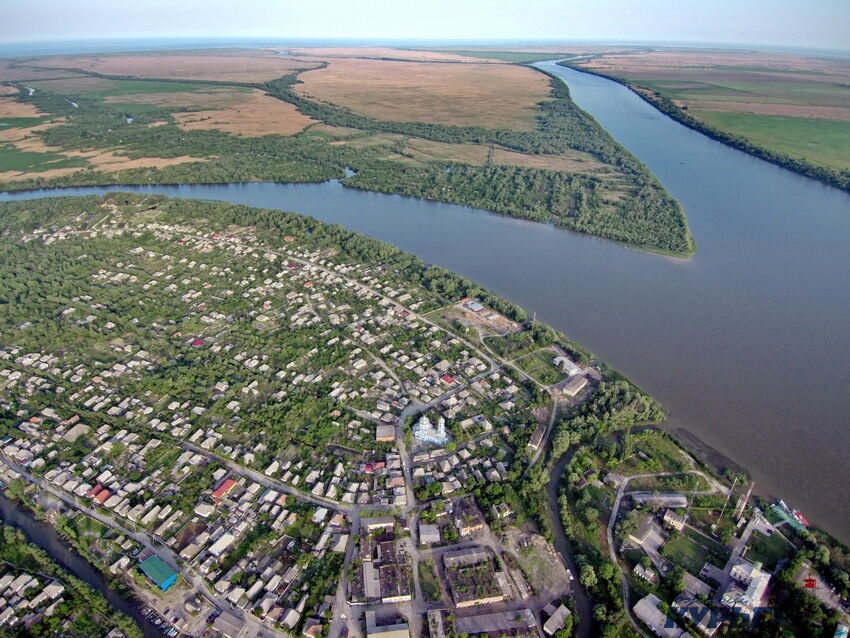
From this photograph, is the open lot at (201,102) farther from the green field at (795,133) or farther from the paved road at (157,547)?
the green field at (795,133)

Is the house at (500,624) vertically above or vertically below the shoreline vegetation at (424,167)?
below

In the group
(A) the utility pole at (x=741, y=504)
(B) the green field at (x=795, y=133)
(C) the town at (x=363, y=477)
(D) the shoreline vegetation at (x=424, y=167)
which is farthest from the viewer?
(B) the green field at (x=795, y=133)

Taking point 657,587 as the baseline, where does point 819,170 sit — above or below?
above

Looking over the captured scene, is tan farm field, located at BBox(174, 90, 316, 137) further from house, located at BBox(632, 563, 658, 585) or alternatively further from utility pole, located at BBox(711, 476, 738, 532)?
house, located at BBox(632, 563, 658, 585)

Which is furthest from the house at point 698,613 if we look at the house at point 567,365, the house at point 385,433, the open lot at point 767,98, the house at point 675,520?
the open lot at point 767,98

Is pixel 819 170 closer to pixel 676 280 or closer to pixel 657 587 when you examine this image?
pixel 676 280

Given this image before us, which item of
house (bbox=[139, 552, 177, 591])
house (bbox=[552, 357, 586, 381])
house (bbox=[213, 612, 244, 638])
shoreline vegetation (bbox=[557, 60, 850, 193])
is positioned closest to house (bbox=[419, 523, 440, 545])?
house (bbox=[213, 612, 244, 638])

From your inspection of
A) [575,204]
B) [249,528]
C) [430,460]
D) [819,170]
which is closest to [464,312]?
[430,460]
